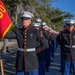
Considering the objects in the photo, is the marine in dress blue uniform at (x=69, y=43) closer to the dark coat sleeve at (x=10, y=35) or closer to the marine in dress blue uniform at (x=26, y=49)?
the marine in dress blue uniform at (x=26, y=49)

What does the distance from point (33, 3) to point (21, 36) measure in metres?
12.9

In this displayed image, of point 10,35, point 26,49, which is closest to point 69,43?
point 26,49

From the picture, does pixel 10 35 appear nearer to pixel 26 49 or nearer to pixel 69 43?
pixel 26 49

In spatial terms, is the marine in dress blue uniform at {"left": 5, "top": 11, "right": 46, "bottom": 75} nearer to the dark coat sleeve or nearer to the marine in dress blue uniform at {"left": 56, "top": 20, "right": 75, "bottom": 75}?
the dark coat sleeve

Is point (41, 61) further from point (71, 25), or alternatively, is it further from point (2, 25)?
point (2, 25)

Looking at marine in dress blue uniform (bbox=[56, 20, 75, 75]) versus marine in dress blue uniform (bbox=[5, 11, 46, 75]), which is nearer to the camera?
marine in dress blue uniform (bbox=[5, 11, 46, 75])

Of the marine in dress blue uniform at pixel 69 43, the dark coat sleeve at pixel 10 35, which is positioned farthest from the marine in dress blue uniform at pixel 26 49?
the marine in dress blue uniform at pixel 69 43

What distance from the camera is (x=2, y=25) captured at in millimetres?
5180

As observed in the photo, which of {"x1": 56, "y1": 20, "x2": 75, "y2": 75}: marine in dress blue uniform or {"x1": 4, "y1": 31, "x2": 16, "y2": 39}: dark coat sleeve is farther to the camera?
{"x1": 56, "y1": 20, "x2": 75, "y2": 75}: marine in dress blue uniform

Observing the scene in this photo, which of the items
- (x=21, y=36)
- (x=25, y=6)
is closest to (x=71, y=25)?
(x=21, y=36)

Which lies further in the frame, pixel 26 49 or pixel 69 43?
pixel 69 43

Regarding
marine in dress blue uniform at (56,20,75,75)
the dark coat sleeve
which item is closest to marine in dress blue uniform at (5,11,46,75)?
the dark coat sleeve

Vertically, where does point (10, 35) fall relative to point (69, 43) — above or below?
above

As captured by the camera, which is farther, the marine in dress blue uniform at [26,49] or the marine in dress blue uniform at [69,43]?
the marine in dress blue uniform at [69,43]
